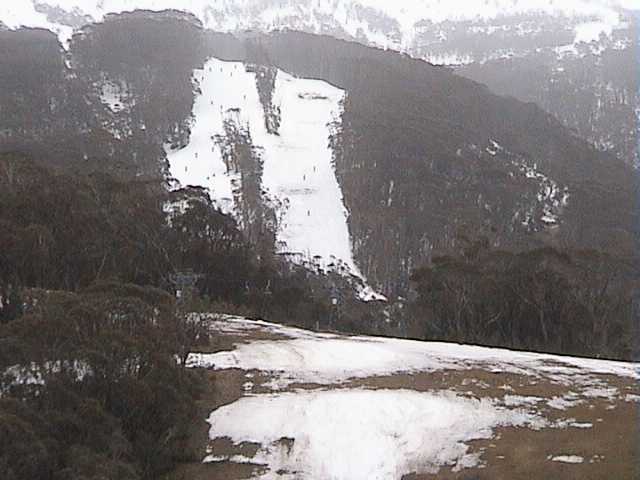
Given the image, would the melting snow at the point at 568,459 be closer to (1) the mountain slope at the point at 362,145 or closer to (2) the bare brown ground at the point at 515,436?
(2) the bare brown ground at the point at 515,436

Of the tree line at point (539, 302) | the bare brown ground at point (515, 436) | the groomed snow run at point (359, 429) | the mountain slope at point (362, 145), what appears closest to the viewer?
the bare brown ground at point (515, 436)

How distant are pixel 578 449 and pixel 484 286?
1558 cm

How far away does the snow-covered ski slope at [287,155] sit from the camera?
69.7 m

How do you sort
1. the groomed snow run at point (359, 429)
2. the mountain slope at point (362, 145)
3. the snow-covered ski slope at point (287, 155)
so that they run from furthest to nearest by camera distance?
the snow-covered ski slope at point (287, 155)
the mountain slope at point (362, 145)
the groomed snow run at point (359, 429)

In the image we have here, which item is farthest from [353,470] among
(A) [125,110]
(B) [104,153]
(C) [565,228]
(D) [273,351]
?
(A) [125,110]

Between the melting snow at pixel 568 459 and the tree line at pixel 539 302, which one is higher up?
the melting snow at pixel 568 459

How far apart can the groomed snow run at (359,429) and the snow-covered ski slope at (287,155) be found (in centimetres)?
4509

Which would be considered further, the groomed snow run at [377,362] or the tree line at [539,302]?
the tree line at [539,302]

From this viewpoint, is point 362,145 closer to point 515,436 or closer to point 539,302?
point 539,302

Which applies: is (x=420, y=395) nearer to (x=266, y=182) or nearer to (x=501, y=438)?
(x=501, y=438)

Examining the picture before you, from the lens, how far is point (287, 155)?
3361 inches

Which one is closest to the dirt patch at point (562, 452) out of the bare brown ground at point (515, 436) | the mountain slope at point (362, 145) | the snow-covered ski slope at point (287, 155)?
the bare brown ground at point (515, 436)

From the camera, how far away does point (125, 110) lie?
86812mm

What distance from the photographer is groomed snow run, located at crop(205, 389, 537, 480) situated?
10758mm
